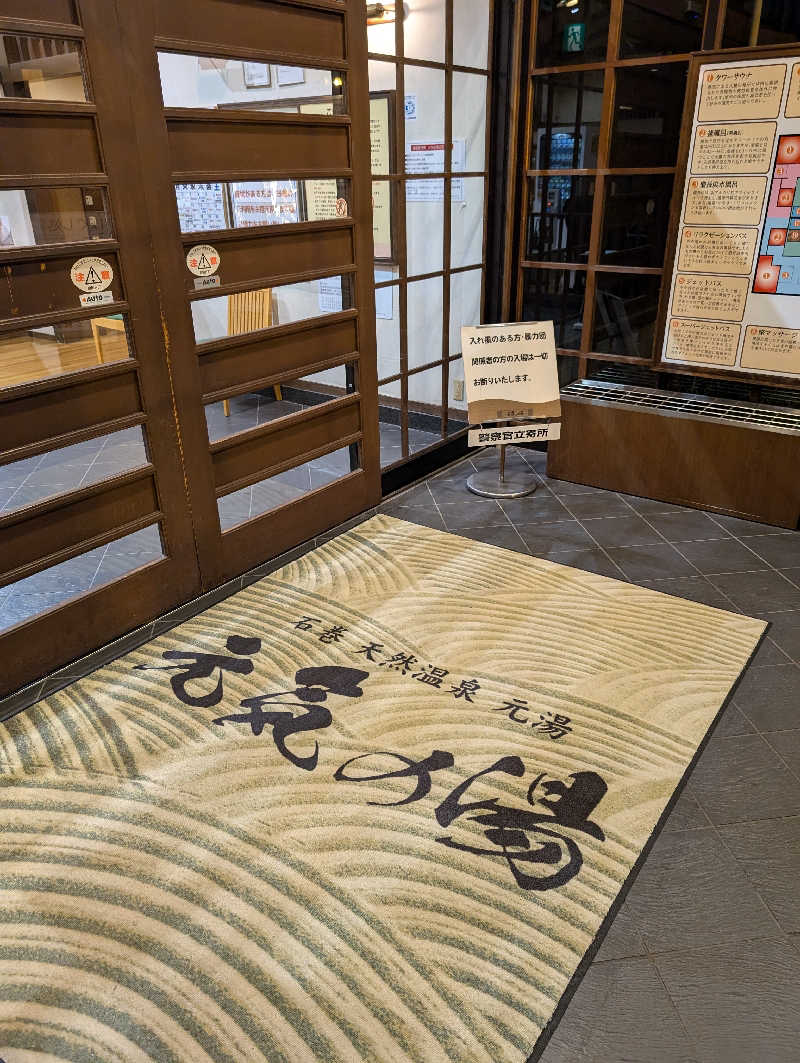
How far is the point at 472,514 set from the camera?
371 cm

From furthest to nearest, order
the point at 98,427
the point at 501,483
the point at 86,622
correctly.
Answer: the point at 501,483
the point at 86,622
the point at 98,427

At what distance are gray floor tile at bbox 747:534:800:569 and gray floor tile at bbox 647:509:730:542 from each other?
15cm

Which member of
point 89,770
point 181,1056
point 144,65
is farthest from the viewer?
point 144,65

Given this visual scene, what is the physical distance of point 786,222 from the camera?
10.7ft

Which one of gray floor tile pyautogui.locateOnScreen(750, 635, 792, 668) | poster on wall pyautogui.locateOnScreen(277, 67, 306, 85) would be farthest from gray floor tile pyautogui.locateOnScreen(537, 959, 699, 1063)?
poster on wall pyautogui.locateOnScreen(277, 67, 306, 85)

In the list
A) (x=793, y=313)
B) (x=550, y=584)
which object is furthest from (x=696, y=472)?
(x=550, y=584)

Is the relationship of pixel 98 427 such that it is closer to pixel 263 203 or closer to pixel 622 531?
pixel 263 203

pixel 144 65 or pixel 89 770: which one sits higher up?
pixel 144 65

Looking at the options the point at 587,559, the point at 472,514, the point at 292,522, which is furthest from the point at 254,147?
the point at 587,559

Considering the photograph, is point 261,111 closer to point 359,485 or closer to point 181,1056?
point 359,485

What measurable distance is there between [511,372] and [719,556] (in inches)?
52.1

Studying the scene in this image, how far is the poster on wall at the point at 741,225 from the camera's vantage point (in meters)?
3.18

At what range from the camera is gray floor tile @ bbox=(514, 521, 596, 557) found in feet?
11.0

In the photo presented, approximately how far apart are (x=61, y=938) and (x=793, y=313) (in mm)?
3576
